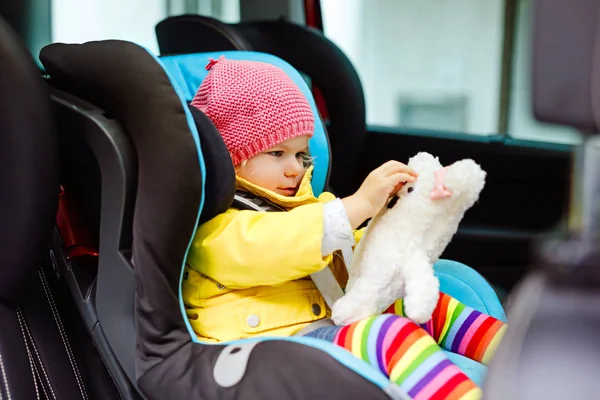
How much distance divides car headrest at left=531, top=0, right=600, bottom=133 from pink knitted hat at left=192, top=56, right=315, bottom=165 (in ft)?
2.10

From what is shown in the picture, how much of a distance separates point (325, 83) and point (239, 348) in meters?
1.43

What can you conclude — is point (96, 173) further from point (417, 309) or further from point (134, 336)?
point (417, 309)

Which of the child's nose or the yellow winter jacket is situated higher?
the child's nose

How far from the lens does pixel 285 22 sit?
7.39 ft

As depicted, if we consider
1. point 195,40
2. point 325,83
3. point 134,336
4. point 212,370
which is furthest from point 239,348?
point 325,83

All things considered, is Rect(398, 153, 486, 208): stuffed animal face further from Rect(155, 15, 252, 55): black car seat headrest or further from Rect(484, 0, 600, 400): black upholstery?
Rect(155, 15, 252, 55): black car seat headrest

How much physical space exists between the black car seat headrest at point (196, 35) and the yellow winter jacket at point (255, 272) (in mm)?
761

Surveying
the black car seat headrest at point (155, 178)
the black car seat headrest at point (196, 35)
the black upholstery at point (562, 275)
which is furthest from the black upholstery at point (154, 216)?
the black car seat headrest at point (196, 35)

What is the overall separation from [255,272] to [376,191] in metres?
0.22

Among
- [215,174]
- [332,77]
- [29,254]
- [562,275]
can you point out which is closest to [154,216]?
[215,174]

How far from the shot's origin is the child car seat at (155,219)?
3.10 feet

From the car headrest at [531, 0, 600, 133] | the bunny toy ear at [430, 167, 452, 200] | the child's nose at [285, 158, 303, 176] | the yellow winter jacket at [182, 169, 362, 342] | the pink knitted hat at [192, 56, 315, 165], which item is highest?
the car headrest at [531, 0, 600, 133]

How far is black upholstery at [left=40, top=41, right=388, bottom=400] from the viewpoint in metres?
0.97

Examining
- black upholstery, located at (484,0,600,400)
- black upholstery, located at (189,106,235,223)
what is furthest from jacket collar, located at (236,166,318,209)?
black upholstery, located at (484,0,600,400)
